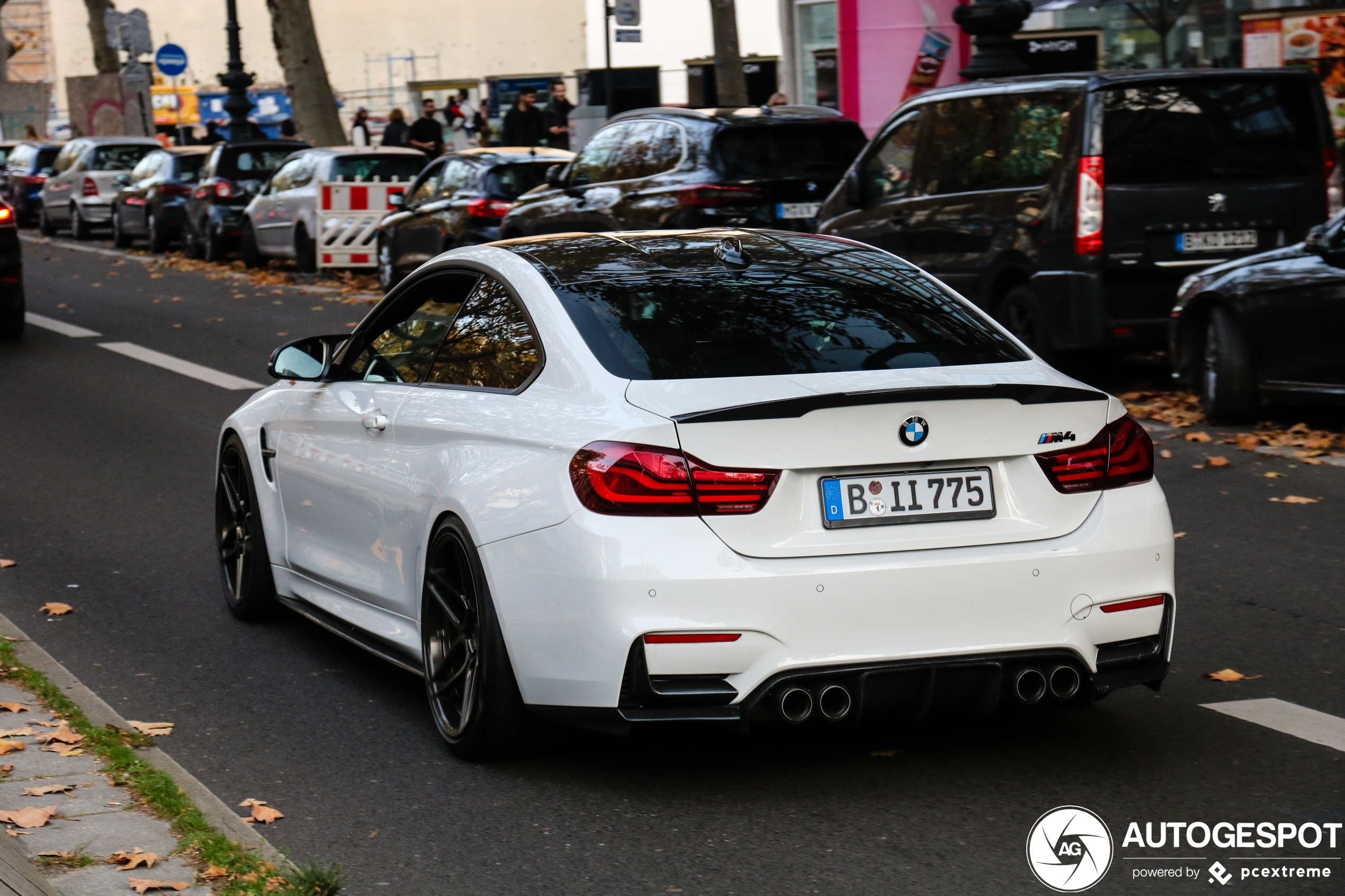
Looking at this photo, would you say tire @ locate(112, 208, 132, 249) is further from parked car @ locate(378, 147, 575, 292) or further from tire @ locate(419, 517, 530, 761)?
tire @ locate(419, 517, 530, 761)

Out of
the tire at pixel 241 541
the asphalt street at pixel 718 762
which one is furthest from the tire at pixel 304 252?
the tire at pixel 241 541

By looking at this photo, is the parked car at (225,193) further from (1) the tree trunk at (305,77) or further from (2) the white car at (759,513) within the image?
(2) the white car at (759,513)

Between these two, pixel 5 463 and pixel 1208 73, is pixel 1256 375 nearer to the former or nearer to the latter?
pixel 1208 73

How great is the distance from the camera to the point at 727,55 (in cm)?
2353

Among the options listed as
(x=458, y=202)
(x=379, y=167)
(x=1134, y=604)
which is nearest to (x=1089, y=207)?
(x=1134, y=604)

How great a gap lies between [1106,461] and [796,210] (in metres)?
11.1

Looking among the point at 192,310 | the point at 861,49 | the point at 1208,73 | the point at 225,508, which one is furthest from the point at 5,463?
the point at 861,49

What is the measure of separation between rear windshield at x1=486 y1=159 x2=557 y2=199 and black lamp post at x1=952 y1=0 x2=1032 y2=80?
4.46m

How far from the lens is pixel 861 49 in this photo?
2309 cm

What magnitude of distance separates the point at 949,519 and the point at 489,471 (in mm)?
1192

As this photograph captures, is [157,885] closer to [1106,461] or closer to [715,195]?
[1106,461]

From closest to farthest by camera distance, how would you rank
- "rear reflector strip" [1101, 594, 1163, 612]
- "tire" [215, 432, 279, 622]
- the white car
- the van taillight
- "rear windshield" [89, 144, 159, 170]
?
the white car < "rear reflector strip" [1101, 594, 1163, 612] < "tire" [215, 432, 279, 622] < the van taillight < "rear windshield" [89, 144, 159, 170]

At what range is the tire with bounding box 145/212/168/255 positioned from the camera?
27578 millimetres

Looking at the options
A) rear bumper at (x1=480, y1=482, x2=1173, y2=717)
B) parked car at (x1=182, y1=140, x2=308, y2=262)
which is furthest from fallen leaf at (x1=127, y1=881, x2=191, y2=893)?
parked car at (x1=182, y1=140, x2=308, y2=262)
